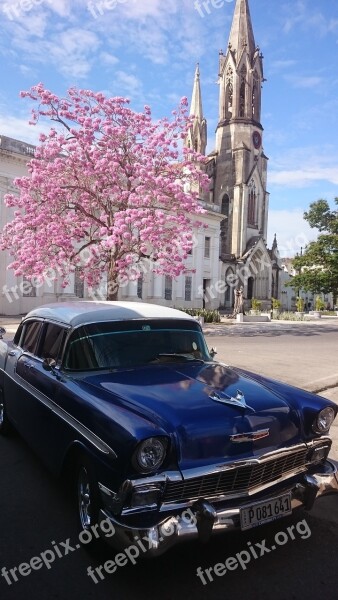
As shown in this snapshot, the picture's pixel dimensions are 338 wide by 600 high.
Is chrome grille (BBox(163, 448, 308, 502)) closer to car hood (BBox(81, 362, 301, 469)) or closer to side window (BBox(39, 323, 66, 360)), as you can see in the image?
car hood (BBox(81, 362, 301, 469))

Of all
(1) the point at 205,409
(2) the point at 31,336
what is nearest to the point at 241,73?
(2) the point at 31,336

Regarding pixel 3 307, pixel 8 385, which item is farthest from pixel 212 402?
pixel 3 307

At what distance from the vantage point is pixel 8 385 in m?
4.84

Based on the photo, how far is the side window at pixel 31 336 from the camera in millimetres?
4492

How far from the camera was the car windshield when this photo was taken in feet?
11.9

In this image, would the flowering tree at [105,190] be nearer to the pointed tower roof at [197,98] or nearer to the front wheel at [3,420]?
the front wheel at [3,420]

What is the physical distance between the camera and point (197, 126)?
56688 millimetres

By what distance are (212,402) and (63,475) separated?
131 cm

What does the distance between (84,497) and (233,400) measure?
1.23 m

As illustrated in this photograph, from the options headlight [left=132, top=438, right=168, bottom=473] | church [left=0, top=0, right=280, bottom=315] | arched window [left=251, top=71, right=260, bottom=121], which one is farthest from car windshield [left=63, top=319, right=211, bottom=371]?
arched window [left=251, top=71, right=260, bottom=121]

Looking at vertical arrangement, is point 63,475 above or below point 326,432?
below

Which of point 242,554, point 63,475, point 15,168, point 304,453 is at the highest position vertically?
point 15,168

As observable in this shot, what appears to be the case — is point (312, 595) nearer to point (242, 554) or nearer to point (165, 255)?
point (242, 554)

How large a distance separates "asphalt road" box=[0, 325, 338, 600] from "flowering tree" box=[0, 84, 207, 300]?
1374 centimetres
